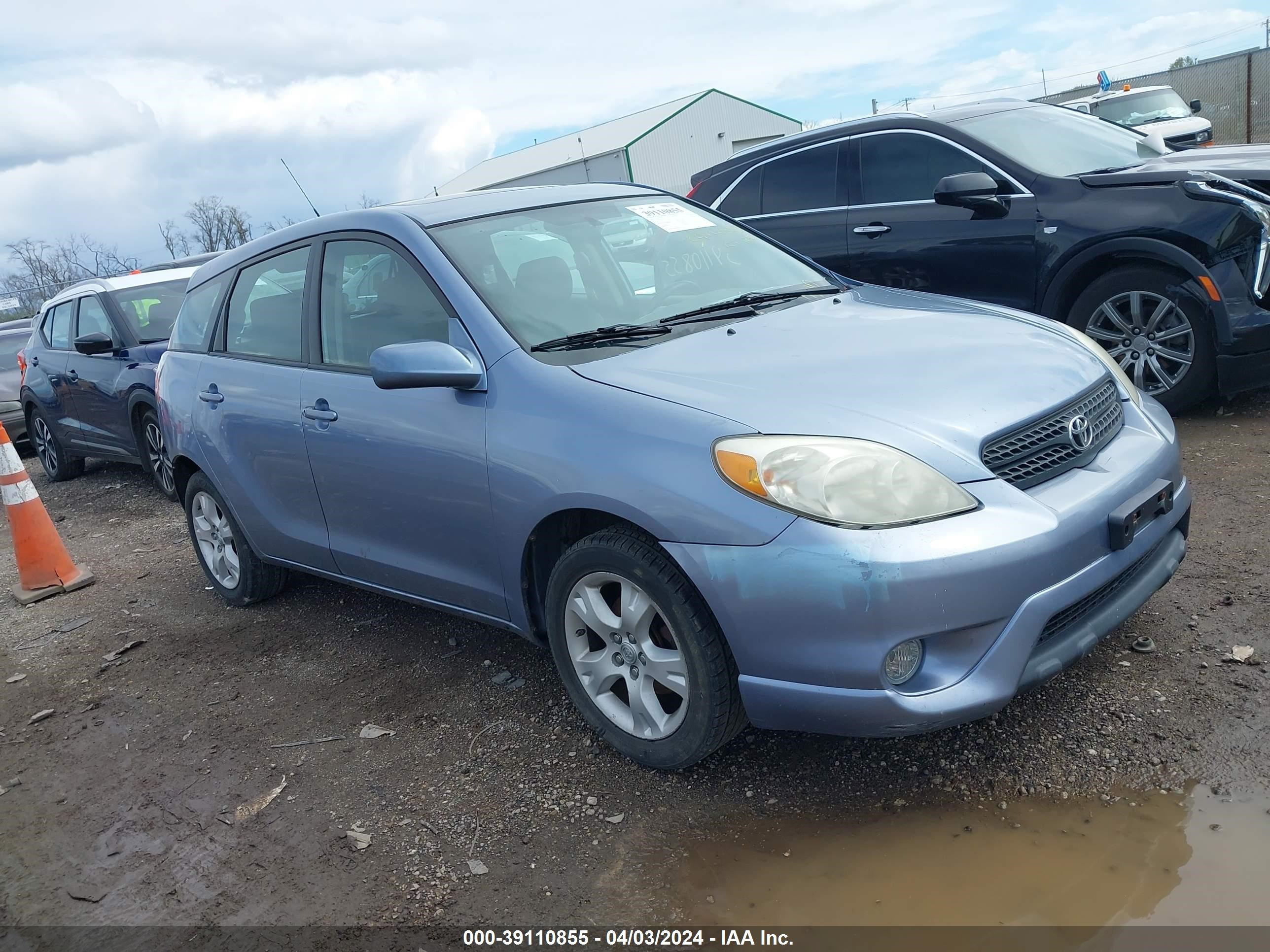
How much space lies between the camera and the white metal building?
132 feet

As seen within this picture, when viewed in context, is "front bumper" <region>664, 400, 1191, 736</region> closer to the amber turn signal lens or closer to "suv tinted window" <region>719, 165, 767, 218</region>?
the amber turn signal lens

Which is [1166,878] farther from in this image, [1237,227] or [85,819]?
[1237,227]

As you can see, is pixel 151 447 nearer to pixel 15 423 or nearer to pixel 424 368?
pixel 15 423

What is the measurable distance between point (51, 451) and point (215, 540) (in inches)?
222

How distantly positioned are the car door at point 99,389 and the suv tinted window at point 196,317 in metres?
3.02

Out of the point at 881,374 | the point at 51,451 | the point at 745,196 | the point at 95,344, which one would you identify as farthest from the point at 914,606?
the point at 51,451

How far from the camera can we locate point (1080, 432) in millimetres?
2977

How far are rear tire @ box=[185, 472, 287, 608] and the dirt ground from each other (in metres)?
0.47

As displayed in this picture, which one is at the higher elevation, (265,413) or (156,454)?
(265,413)

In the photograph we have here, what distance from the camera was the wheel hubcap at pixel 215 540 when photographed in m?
5.19

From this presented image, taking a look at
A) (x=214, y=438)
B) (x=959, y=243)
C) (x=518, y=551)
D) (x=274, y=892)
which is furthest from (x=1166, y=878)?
(x=959, y=243)

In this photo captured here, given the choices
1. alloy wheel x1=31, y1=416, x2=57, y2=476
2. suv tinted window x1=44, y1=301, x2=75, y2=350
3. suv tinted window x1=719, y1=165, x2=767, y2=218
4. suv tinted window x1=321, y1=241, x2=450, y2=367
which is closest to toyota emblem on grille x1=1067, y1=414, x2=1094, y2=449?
suv tinted window x1=321, y1=241, x2=450, y2=367

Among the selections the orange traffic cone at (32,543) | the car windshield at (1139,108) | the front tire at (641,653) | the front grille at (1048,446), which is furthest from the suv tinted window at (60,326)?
the car windshield at (1139,108)

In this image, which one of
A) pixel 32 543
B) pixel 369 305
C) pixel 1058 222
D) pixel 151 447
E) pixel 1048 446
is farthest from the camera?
pixel 151 447
